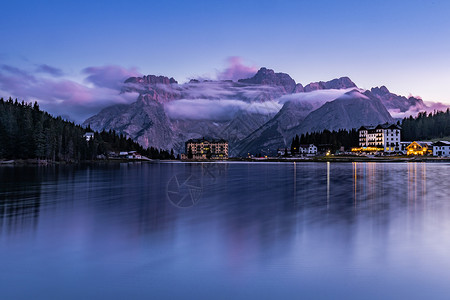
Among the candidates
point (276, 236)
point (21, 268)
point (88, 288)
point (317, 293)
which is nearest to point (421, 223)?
point (276, 236)

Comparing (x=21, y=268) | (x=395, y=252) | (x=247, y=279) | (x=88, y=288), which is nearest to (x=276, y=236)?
(x=395, y=252)

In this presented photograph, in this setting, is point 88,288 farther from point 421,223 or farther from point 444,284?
point 421,223

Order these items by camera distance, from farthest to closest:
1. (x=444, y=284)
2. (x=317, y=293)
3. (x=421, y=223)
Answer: (x=421, y=223), (x=444, y=284), (x=317, y=293)

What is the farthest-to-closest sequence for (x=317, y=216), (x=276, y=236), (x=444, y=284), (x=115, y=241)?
(x=317, y=216) → (x=276, y=236) → (x=115, y=241) → (x=444, y=284)

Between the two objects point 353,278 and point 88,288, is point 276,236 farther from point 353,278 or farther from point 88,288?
point 88,288

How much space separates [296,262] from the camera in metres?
15.1

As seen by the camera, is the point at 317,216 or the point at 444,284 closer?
the point at 444,284

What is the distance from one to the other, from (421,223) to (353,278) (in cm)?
1472

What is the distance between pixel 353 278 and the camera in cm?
1328

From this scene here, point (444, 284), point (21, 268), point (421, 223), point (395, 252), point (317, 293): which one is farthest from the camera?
point (421, 223)

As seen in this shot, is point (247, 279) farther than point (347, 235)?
No

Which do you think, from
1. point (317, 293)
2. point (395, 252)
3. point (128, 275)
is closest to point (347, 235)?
point (395, 252)

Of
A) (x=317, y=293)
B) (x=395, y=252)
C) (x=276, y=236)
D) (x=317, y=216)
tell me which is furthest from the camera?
(x=317, y=216)

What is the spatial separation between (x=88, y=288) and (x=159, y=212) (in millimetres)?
16845
